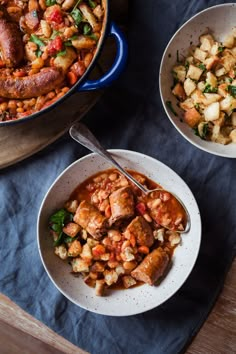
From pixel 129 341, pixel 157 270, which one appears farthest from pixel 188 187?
pixel 129 341

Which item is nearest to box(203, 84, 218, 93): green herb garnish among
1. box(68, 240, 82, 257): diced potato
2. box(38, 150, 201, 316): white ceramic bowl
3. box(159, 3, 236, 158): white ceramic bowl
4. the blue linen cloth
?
box(159, 3, 236, 158): white ceramic bowl

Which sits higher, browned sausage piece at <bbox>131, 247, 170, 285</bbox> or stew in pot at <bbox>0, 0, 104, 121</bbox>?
stew in pot at <bbox>0, 0, 104, 121</bbox>

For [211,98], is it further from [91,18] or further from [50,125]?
[50,125]

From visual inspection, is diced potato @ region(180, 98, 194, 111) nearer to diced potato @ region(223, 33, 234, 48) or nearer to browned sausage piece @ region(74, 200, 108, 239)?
diced potato @ region(223, 33, 234, 48)

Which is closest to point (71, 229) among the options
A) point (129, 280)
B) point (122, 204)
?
point (122, 204)

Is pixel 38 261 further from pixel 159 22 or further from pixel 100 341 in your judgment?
pixel 159 22

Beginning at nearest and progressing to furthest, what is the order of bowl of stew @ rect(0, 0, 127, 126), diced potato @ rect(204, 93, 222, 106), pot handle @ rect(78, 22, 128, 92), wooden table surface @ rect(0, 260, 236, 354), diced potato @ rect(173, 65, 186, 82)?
pot handle @ rect(78, 22, 128, 92)
bowl of stew @ rect(0, 0, 127, 126)
diced potato @ rect(204, 93, 222, 106)
diced potato @ rect(173, 65, 186, 82)
wooden table surface @ rect(0, 260, 236, 354)

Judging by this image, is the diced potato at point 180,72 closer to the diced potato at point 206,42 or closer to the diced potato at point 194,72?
the diced potato at point 194,72
